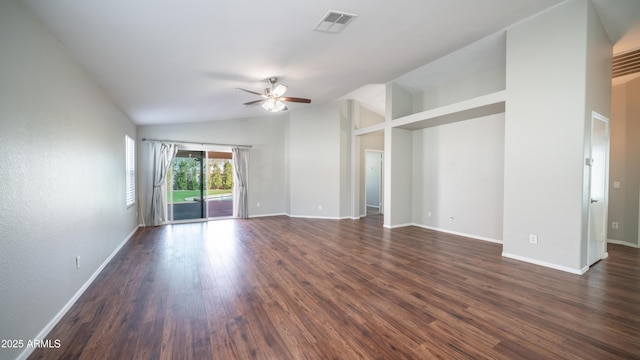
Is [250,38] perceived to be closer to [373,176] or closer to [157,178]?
[157,178]

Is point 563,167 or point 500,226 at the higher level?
point 563,167

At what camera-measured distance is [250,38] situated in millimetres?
2895

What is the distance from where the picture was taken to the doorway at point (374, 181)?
8.67 m

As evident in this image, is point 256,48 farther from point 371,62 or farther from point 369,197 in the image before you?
point 369,197

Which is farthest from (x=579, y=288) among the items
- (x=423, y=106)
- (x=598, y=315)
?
(x=423, y=106)

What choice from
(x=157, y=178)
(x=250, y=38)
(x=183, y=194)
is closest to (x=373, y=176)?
(x=183, y=194)

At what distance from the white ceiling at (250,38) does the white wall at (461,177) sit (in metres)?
1.81

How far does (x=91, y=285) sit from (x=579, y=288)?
5.45 meters

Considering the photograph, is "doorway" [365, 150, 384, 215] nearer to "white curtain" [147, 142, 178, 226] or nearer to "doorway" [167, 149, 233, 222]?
"doorway" [167, 149, 233, 222]

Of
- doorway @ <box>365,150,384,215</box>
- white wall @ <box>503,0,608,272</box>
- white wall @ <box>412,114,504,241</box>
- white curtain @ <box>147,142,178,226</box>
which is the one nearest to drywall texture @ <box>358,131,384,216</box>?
doorway @ <box>365,150,384,215</box>

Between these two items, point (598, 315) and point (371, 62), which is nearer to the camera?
point (598, 315)

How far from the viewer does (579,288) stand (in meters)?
2.79

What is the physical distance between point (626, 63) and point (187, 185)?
9233 mm

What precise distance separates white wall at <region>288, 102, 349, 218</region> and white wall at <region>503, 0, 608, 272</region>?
13.4ft
